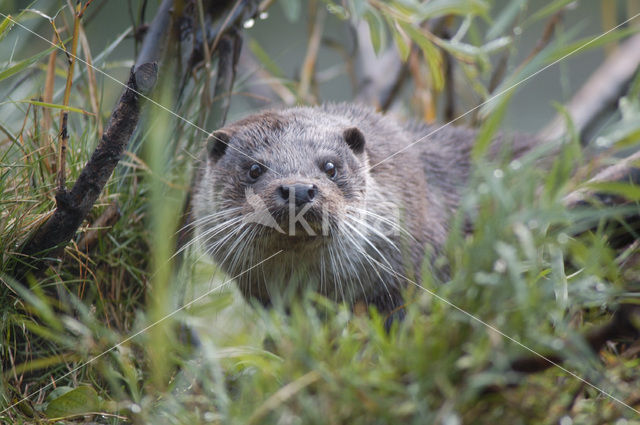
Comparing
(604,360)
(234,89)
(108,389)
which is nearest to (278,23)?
(234,89)

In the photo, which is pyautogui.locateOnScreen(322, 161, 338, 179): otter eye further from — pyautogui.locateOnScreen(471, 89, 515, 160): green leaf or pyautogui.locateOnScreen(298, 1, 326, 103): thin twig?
pyautogui.locateOnScreen(298, 1, 326, 103): thin twig

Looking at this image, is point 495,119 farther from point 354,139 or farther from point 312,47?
point 312,47

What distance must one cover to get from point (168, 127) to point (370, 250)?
0.88 metres

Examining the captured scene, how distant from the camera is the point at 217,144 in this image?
246 centimetres

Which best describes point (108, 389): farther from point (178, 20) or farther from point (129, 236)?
point (178, 20)

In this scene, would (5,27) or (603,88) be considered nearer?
(5,27)

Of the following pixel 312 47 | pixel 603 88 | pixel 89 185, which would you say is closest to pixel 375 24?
pixel 89 185

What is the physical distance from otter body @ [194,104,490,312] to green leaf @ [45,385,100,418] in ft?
2.09

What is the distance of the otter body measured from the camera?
2.15 metres

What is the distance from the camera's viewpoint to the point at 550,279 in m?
1.47

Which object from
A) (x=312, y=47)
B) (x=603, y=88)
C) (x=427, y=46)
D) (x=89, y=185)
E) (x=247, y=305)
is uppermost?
(x=312, y=47)

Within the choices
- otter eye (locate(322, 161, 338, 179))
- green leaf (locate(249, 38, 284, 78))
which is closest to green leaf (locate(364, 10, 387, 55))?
otter eye (locate(322, 161, 338, 179))

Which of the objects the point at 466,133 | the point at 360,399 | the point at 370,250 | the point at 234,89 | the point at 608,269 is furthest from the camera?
the point at 466,133

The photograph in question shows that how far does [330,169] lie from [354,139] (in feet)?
0.68
